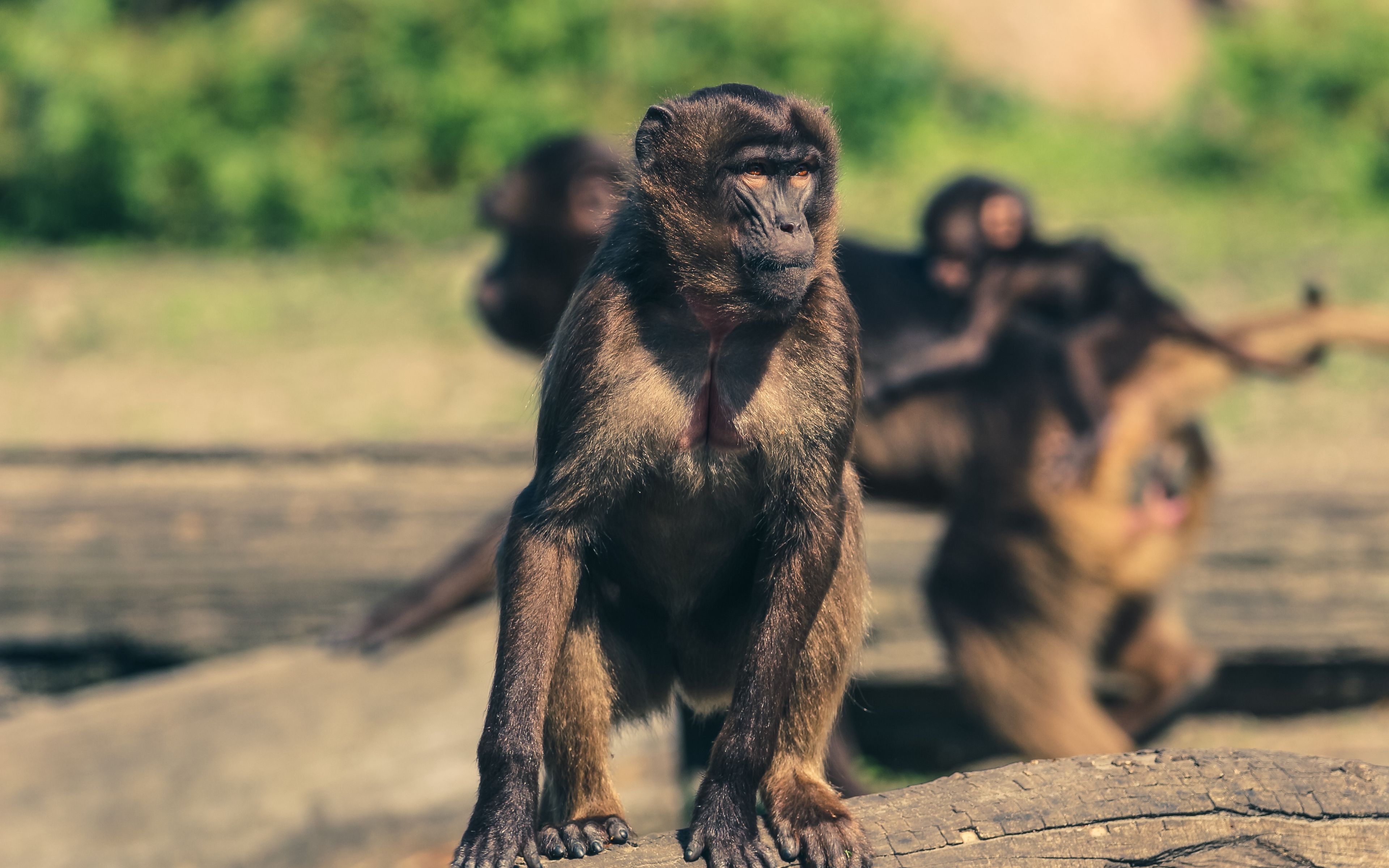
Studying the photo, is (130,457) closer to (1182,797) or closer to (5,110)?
(1182,797)

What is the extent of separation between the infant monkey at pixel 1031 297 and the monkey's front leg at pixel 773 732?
326 cm

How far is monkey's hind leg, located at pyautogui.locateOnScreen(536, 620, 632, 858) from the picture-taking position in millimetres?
3047

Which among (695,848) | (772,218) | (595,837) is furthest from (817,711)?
(772,218)

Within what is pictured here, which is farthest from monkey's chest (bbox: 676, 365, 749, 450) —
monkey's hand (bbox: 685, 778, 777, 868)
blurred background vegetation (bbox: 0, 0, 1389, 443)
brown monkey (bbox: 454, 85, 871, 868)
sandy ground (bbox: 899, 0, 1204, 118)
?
sandy ground (bbox: 899, 0, 1204, 118)

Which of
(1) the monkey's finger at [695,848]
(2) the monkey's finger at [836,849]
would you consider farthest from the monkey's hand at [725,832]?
(2) the monkey's finger at [836,849]

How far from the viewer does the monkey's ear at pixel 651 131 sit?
2969 millimetres

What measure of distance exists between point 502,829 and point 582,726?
309 millimetres

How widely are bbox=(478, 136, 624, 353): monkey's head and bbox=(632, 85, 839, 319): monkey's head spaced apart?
10.3 ft

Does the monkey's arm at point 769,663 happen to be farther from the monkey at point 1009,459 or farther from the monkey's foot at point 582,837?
the monkey at point 1009,459

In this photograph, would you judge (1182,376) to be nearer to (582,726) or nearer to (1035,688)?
(1035,688)

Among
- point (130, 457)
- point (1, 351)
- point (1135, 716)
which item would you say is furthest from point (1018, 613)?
point (1, 351)

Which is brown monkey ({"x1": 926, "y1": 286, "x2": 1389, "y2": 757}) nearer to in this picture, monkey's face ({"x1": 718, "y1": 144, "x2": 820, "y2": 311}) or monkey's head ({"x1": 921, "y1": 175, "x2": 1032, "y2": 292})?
monkey's head ({"x1": 921, "y1": 175, "x2": 1032, "y2": 292})

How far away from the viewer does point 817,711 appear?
3143 mm

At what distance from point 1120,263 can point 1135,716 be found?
1954mm
